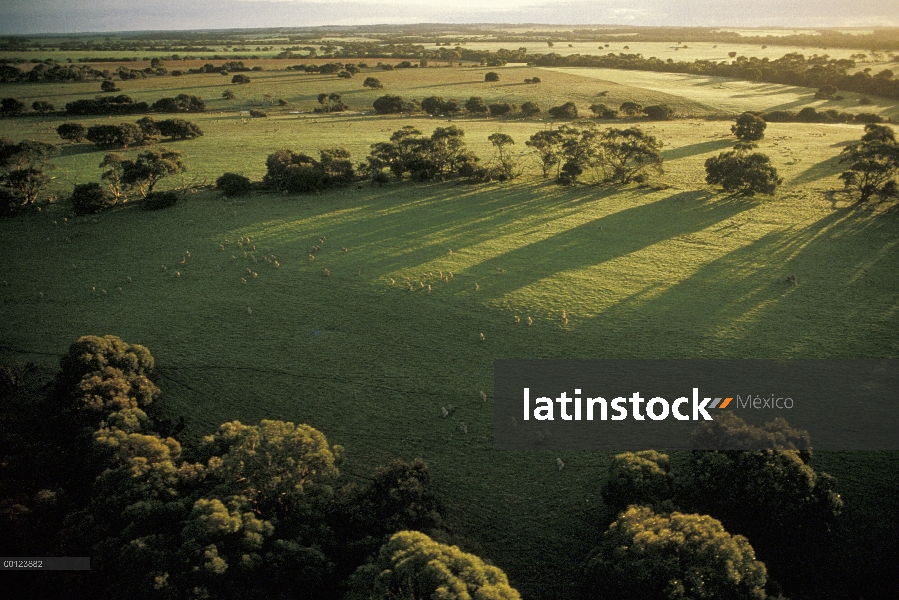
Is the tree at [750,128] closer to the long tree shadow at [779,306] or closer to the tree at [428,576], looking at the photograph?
the long tree shadow at [779,306]

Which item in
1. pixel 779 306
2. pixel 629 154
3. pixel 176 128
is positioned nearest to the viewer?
pixel 779 306

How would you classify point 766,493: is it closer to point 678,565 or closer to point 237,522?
point 678,565

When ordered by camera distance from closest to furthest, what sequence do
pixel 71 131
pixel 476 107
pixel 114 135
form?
pixel 114 135 < pixel 71 131 < pixel 476 107

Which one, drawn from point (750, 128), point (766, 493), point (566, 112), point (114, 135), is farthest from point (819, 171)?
point (114, 135)

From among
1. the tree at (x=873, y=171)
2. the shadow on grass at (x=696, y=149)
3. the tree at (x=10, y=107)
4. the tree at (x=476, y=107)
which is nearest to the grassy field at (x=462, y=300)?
the tree at (x=873, y=171)

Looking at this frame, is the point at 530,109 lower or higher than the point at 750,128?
higher

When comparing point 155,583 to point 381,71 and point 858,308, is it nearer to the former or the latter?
point 858,308

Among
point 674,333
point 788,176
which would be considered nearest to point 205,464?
point 674,333
